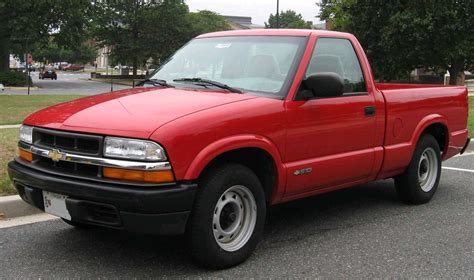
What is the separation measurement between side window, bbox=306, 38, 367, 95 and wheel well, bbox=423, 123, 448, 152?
1.39 meters

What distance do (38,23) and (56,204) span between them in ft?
122

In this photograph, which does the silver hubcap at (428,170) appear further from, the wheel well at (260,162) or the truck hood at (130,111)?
the truck hood at (130,111)

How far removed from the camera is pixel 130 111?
3740 mm

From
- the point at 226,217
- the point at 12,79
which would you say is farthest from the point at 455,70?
the point at 226,217

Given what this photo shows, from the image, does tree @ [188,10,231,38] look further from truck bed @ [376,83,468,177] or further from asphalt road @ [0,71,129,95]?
truck bed @ [376,83,468,177]

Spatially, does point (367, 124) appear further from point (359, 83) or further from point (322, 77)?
point (322, 77)

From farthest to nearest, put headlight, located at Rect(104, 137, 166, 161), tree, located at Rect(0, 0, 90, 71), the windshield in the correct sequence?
→ 1. tree, located at Rect(0, 0, 90, 71)
2. the windshield
3. headlight, located at Rect(104, 137, 166, 161)

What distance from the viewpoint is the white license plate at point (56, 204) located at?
3.64 metres

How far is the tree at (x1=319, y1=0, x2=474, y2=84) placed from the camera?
2716 cm

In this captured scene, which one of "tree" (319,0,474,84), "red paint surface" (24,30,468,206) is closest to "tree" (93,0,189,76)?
"tree" (319,0,474,84)

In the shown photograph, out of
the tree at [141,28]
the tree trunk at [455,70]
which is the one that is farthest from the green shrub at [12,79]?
the tree trunk at [455,70]

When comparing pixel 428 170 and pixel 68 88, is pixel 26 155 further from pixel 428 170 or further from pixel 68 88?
pixel 68 88

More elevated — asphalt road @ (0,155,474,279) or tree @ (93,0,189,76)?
tree @ (93,0,189,76)

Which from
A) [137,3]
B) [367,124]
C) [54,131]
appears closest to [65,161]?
[54,131]
